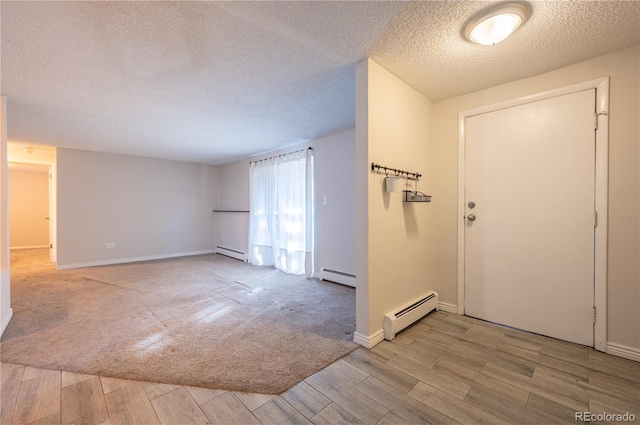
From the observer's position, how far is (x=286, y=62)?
1932mm

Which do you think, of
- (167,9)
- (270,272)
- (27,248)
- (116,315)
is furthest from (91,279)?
(27,248)

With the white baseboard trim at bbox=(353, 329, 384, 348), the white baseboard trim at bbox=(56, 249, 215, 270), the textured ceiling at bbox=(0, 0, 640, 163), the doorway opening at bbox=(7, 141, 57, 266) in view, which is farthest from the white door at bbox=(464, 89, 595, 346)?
the doorway opening at bbox=(7, 141, 57, 266)

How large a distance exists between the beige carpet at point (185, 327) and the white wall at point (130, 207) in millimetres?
954

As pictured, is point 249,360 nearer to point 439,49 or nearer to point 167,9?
point 167,9

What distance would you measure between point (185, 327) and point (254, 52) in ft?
7.74

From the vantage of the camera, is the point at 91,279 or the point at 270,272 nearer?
the point at 91,279

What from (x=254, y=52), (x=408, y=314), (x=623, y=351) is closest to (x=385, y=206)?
(x=408, y=314)

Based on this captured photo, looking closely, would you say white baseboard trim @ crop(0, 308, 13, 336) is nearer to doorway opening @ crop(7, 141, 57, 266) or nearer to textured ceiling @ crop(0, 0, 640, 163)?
textured ceiling @ crop(0, 0, 640, 163)

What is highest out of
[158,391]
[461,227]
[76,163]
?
[76,163]

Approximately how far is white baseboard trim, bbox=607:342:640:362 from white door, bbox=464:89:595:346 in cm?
11

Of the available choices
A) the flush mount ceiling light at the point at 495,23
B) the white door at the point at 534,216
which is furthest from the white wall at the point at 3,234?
the white door at the point at 534,216

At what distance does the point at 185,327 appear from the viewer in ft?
7.74

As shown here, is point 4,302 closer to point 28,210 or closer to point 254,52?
point 254,52

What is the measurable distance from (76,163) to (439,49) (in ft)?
19.7
